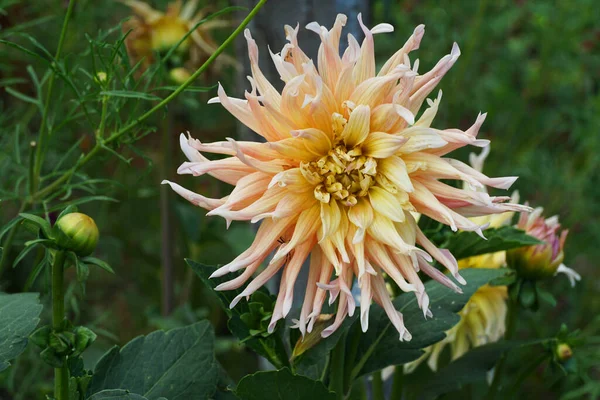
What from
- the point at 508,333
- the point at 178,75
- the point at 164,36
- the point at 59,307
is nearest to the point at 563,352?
the point at 508,333

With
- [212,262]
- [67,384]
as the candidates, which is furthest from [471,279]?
[212,262]

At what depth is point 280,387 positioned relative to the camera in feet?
1.67

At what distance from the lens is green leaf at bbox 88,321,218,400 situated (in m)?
0.56

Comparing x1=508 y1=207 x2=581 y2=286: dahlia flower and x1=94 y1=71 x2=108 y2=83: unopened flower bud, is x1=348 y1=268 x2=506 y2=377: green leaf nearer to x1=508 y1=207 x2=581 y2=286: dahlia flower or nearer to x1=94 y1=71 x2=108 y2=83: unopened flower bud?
x1=508 y1=207 x2=581 y2=286: dahlia flower

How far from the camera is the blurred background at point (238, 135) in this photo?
1.20 meters

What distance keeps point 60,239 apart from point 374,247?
196mm

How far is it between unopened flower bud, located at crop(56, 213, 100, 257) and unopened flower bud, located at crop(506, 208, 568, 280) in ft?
1.32

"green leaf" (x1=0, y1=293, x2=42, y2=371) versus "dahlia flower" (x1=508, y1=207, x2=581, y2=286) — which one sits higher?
"green leaf" (x1=0, y1=293, x2=42, y2=371)

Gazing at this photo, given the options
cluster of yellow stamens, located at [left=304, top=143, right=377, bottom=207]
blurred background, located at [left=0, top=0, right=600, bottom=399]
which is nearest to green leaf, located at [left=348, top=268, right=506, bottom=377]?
cluster of yellow stamens, located at [left=304, top=143, right=377, bottom=207]

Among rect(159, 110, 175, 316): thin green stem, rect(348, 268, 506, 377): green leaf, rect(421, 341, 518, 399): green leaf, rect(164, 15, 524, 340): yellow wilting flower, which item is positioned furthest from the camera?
rect(159, 110, 175, 316): thin green stem

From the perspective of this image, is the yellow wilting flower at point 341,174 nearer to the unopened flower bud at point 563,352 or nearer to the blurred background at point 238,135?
the unopened flower bud at point 563,352

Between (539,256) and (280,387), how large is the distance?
30cm

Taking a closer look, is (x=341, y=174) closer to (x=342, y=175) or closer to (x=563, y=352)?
(x=342, y=175)

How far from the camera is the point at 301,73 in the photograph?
1.61ft
